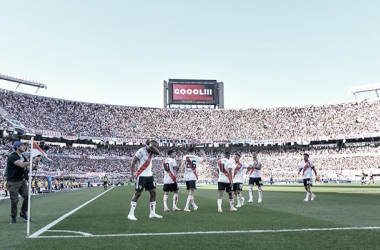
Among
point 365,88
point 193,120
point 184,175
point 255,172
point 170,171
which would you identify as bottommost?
point 255,172

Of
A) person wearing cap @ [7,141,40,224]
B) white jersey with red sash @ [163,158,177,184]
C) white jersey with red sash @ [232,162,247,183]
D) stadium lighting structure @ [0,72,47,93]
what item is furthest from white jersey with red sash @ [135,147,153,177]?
stadium lighting structure @ [0,72,47,93]

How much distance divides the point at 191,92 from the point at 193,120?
6.74m

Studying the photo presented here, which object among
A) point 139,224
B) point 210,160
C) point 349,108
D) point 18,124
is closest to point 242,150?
point 210,160

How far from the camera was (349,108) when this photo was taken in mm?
75562

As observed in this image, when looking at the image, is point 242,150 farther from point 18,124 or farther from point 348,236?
point 348,236

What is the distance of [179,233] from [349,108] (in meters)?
76.2

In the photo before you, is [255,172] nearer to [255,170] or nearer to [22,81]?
[255,170]

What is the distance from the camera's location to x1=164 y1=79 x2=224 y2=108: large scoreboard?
3305 inches

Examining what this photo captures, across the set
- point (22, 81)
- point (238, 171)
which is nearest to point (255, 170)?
point (238, 171)

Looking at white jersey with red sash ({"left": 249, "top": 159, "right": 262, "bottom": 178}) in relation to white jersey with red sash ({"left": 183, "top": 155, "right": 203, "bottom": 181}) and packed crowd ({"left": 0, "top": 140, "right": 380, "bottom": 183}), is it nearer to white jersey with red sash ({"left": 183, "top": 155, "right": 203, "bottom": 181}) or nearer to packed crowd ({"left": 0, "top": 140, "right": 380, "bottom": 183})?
white jersey with red sash ({"left": 183, "top": 155, "right": 203, "bottom": 181})

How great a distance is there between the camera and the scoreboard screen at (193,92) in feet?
276

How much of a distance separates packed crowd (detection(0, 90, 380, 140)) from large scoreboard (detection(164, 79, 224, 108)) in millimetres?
2404

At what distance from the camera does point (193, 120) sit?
83000 mm

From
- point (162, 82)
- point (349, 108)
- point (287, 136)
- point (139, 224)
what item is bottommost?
point (139, 224)
